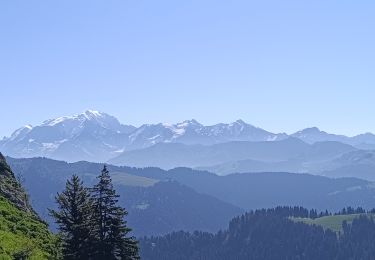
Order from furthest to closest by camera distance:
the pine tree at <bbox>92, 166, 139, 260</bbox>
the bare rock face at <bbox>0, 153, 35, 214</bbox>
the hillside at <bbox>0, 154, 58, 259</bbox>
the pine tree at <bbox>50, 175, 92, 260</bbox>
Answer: the bare rock face at <bbox>0, 153, 35, 214</bbox>, the pine tree at <bbox>92, 166, 139, 260</bbox>, the hillside at <bbox>0, 154, 58, 259</bbox>, the pine tree at <bbox>50, 175, 92, 260</bbox>

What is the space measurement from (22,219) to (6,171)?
1540cm

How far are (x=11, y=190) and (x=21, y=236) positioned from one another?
1489 centimetres

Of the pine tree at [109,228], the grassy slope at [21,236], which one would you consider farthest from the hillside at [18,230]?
the pine tree at [109,228]

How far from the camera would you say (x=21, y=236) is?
46.7 meters

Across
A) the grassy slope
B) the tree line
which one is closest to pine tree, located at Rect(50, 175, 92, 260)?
the tree line

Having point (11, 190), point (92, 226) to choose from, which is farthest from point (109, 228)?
point (11, 190)

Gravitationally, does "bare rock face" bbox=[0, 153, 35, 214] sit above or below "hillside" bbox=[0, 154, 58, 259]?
above

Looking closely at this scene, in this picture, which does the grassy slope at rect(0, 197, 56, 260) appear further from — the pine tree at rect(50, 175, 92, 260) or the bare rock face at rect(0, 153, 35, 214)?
the bare rock face at rect(0, 153, 35, 214)

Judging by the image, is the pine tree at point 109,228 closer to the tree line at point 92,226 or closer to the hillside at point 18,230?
the tree line at point 92,226

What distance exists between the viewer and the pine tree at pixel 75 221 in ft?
134

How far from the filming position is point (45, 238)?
5041 centimetres

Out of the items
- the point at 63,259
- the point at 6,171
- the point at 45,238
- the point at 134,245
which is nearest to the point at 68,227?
the point at 63,259

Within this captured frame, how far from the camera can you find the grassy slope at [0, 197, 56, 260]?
134ft

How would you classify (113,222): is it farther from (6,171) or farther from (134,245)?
(6,171)
